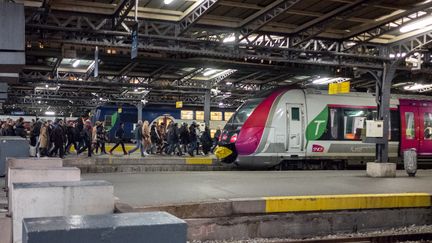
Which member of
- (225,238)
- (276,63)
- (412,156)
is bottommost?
(225,238)

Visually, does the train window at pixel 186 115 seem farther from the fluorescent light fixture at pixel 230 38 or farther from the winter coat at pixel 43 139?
the winter coat at pixel 43 139

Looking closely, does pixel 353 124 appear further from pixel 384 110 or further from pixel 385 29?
pixel 385 29

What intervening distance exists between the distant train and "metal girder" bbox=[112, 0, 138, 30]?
23.1 metres

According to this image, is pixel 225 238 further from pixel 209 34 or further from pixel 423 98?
pixel 423 98

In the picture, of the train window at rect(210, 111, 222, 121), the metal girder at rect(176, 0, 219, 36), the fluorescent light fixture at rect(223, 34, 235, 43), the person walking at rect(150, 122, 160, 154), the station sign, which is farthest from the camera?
the train window at rect(210, 111, 222, 121)

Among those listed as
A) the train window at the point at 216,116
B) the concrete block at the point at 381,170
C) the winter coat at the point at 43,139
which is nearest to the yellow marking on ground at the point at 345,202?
the concrete block at the point at 381,170

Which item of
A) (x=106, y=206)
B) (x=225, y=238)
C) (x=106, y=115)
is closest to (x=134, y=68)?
(x=106, y=115)

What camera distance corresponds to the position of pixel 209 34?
17609 mm

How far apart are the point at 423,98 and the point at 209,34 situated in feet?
30.9

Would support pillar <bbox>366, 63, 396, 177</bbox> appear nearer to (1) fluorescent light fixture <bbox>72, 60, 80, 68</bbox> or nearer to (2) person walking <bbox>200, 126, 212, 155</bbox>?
(2) person walking <bbox>200, 126, 212, 155</bbox>

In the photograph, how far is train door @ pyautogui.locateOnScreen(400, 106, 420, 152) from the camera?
1919 cm

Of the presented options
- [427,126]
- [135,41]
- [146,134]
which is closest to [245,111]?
[135,41]

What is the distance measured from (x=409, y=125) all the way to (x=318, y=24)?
648 centimetres

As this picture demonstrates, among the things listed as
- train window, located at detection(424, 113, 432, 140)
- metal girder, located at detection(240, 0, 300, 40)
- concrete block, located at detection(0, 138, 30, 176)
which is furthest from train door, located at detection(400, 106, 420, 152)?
concrete block, located at detection(0, 138, 30, 176)
